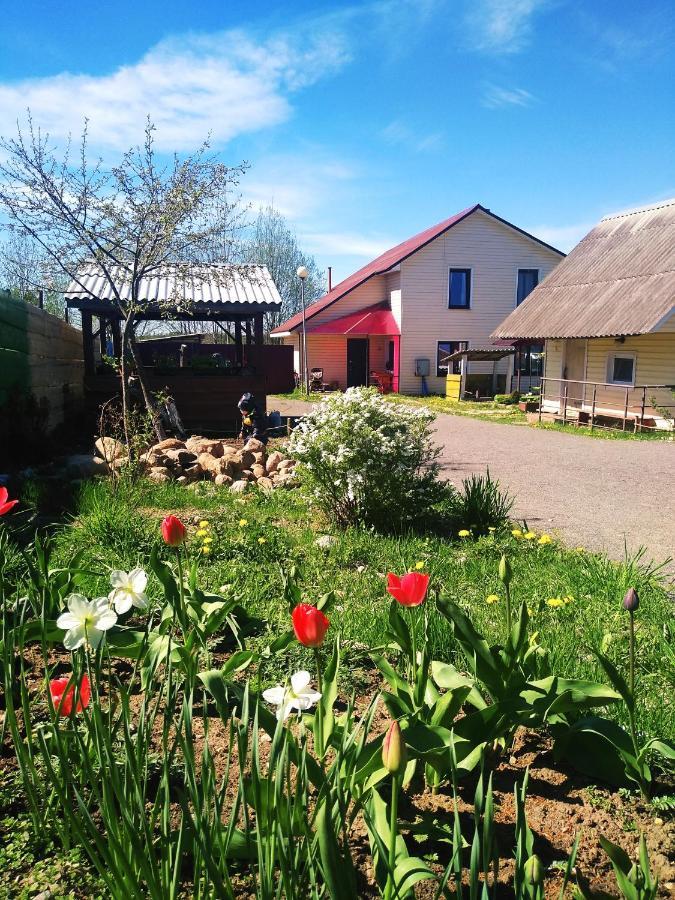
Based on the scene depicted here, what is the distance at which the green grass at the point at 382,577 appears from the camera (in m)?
3.12

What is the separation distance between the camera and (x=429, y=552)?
527cm

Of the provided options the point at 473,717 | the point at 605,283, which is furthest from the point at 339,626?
the point at 605,283

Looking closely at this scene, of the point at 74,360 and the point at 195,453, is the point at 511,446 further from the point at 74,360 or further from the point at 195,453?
the point at 74,360

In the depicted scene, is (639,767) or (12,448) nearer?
(639,767)

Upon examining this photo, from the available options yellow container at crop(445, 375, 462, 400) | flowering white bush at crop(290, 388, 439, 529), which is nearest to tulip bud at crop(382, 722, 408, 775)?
flowering white bush at crop(290, 388, 439, 529)

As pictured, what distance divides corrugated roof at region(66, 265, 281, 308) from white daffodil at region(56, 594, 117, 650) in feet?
39.8

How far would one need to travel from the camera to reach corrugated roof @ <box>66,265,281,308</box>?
527 inches

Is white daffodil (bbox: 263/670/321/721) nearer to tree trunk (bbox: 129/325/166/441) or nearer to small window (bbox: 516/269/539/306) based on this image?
tree trunk (bbox: 129/325/166/441)

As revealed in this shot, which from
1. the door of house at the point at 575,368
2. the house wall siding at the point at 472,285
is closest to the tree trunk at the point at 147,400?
the door of house at the point at 575,368

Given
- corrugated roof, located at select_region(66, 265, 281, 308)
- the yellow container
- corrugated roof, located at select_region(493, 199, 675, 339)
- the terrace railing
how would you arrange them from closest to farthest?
corrugated roof, located at select_region(66, 265, 281, 308) → the terrace railing → corrugated roof, located at select_region(493, 199, 675, 339) → the yellow container

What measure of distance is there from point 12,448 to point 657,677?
28.7ft

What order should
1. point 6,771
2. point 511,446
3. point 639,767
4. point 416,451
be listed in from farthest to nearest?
point 511,446 → point 416,451 → point 6,771 → point 639,767

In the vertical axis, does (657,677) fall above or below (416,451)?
below

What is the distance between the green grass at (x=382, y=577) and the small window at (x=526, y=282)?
25.4m
